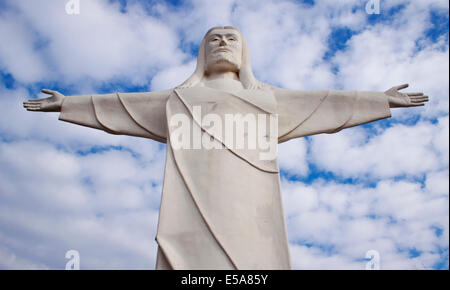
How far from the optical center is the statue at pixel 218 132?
22.5 ft

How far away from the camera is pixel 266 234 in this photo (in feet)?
23.2

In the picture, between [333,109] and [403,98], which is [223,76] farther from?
[403,98]

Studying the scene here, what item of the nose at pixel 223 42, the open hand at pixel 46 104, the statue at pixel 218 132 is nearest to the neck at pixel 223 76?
the statue at pixel 218 132

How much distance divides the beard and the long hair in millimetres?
176

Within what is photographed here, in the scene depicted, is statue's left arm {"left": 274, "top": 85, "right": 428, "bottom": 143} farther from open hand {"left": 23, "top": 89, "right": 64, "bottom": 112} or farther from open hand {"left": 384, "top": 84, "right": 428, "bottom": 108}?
open hand {"left": 23, "top": 89, "right": 64, "bottom": 112}

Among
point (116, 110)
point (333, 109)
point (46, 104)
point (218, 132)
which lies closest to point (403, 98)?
point (333, 109)

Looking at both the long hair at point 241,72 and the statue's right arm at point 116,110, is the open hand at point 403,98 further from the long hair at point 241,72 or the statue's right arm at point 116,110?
the statue's right arm at point 116,110

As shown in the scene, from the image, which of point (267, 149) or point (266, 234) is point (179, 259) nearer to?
point (266, 234)

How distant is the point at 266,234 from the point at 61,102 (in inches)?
174

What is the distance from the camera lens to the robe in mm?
6832

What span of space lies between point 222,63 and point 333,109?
86.8 inches

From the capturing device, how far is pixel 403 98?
8.44 m

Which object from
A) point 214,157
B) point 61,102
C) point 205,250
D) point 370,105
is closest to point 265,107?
point 214,157
